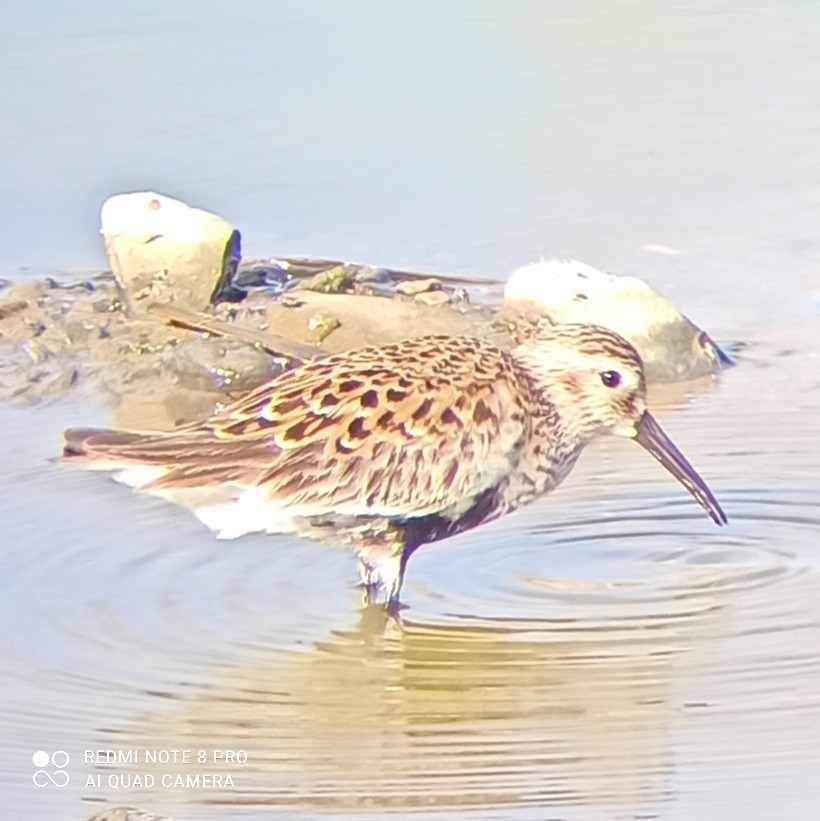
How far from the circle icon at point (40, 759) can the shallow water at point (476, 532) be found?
3 cm

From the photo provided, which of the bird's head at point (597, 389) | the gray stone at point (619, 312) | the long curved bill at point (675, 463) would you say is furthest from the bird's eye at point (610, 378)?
the gray stone at point (619, 312)

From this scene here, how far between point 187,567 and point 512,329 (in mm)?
2412

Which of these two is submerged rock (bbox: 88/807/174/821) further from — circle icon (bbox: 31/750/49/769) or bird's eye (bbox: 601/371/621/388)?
bird's eye (bbox: 601/371/621/388)

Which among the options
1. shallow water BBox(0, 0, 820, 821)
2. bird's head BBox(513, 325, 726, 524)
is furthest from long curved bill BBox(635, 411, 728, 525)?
shallow water BBox(0, 0, 820, 821)

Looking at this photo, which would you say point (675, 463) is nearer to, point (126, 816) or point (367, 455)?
point (367, 455)

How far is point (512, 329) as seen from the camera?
9.18 meters

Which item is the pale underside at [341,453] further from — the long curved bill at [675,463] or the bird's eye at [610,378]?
the long curved bill at [675,463]

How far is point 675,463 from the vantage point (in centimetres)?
730

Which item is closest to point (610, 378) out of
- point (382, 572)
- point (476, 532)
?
point (476, 532)

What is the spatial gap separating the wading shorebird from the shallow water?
0.72ft

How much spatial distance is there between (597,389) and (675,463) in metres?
0.31

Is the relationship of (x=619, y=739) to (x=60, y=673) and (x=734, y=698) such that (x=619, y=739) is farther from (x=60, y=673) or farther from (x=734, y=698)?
(x=60, y=673)

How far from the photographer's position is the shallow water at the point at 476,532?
578 cm

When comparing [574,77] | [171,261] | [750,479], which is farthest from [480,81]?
[750,479]
